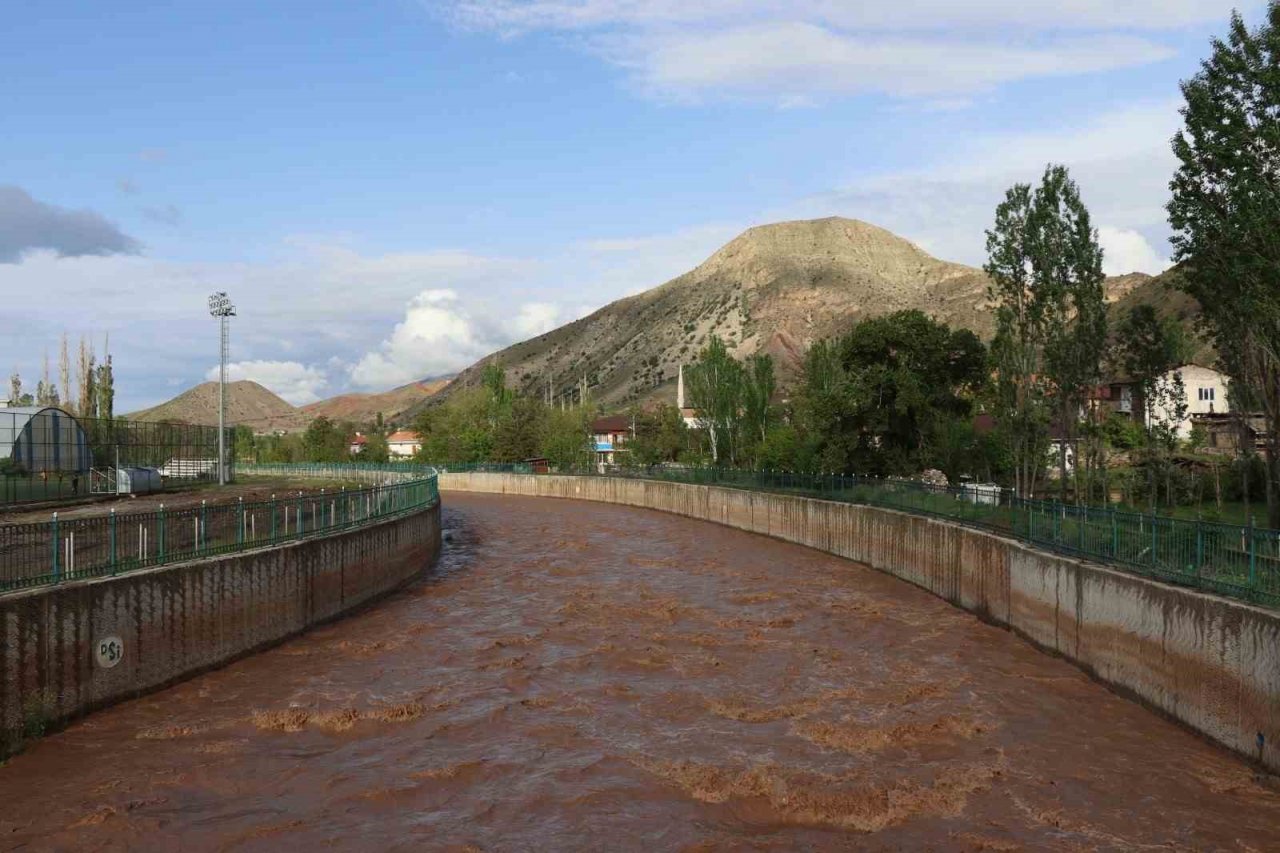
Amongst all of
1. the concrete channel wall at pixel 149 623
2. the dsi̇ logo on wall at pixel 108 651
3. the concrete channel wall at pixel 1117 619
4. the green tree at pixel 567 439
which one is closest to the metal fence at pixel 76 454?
the concrete channel wall at pixel 149 623

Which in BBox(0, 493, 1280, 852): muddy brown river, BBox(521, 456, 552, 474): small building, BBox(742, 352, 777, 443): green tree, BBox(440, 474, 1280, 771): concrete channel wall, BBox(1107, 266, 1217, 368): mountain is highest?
BBox(1107, 266, 1217, 368): mountain

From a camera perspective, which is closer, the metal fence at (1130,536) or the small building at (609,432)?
the metal fence at (1130,536)

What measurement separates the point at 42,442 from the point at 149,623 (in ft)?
122

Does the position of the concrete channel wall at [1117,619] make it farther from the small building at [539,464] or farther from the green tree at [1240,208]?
the small building at [539,464]

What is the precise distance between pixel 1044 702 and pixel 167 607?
675 inches

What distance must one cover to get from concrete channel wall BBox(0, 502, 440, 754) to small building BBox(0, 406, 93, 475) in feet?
92.3

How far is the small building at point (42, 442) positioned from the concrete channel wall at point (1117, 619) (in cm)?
3968

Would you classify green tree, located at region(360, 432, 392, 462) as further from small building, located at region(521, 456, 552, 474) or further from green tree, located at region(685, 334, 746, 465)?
green tree, located at region(685, 334, 746, 465)

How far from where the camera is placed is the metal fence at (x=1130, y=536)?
600 inches

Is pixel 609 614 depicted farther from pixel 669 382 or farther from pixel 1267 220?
pixel 669 382

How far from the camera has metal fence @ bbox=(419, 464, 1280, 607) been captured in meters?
A: 15.2

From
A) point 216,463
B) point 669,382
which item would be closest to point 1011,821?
point 216,463

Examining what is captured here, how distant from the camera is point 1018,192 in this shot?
37.5m

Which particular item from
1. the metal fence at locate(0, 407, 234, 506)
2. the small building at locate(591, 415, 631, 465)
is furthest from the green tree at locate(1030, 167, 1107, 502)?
the small building at locate(591, 415, 631, 465)
